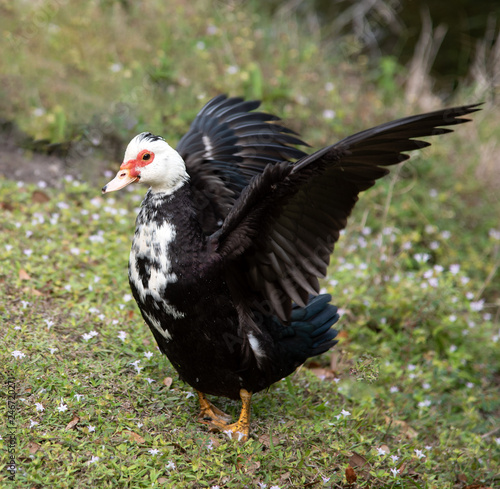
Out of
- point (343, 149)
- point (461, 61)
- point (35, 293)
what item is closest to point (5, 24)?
point (35, 293)

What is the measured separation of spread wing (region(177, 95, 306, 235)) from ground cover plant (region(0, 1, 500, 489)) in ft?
3.30

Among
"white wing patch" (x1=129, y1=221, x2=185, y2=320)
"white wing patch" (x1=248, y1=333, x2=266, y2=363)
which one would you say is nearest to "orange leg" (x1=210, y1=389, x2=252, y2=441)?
"white wing patch" (x1=248, y1=333, x2=266, y2=363)

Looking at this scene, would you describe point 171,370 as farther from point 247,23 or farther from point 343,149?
point 247,23

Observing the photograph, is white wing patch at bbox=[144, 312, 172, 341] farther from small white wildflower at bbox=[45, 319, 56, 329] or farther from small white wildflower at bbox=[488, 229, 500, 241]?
small white wildflower at bbox=[488, 229, 500, 241]

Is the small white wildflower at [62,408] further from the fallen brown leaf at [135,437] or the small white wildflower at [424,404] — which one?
the small white wildflower at [424,404]

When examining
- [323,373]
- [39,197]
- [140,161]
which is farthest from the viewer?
[39,197]

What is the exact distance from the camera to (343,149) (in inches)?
106

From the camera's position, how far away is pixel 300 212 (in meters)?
3.00

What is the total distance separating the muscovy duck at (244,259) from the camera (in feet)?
9.27

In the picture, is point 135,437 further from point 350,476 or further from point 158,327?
point 350,476

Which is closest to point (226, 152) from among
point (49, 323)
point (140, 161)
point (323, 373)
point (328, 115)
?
point (140, 161)

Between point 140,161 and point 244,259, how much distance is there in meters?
0.74

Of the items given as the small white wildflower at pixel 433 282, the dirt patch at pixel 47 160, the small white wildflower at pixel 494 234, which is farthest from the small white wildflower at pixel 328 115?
the small white wildflower at pixel 433 282

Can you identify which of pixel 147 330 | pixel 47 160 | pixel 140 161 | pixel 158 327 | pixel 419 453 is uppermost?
pixel 47 160
